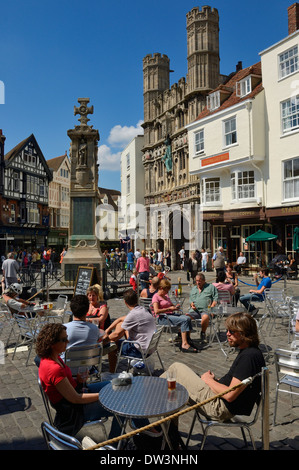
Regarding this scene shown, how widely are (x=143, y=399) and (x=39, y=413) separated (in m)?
2.14

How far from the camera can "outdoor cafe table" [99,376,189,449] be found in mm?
2881

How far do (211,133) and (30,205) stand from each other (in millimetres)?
28301

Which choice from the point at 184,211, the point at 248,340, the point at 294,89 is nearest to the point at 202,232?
the point at 184,211

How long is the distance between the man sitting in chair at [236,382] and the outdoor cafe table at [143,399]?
→ 1.07 ft

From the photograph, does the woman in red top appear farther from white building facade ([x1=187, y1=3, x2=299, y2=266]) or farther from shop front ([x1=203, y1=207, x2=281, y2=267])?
shop front ([x1=203, y1=207, x2=281, y2=267])

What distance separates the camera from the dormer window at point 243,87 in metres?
24.1

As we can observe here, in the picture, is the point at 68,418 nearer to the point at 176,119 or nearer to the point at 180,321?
the point at 180,321

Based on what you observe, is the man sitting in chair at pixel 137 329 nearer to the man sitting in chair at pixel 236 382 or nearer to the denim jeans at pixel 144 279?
the man sitting in chair at pixel 236 382

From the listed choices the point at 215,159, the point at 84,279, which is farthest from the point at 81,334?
the point at 215,159

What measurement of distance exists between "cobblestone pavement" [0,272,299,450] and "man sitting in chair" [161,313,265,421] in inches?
25.2

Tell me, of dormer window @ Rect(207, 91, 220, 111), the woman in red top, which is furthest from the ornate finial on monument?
dormer window @ Rect(207, 91, 220, 111)

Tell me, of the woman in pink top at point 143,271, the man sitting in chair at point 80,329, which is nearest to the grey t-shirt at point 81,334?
the man sitting in chair at point 80,329

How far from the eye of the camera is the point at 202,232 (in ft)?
93.0

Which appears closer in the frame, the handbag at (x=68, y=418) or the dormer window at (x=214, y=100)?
the handbag at (x=68, y=418)
